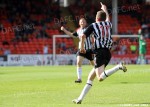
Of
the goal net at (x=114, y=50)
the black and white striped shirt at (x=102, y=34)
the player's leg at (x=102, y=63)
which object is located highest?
the black and white striped shirt at (x=102, y=34)

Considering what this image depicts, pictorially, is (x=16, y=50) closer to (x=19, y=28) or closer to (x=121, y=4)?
(x=19, y=28)

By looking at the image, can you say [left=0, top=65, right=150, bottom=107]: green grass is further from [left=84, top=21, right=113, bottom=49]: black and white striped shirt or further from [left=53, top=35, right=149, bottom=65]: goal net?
[left=53, top=35, right=149, bottom=65]: goal net

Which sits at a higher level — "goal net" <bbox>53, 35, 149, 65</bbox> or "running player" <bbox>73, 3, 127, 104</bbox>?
"running player" <bbox>73, 3, 127, 104</bbox>

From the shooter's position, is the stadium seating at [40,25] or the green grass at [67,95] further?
the stadium seating at [40,25]

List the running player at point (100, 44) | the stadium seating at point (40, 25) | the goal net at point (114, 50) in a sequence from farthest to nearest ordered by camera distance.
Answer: the stadium seating at point (40, 25) → the goal net at point (114, 50) → the running player at point (100, 44)

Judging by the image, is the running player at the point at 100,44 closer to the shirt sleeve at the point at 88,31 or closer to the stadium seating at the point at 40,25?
the shirt sleeve at the point at 88,31

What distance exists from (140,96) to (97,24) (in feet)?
8.60

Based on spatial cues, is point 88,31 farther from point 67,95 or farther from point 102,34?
point 67,95

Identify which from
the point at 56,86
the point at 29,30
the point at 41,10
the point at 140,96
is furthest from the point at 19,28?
the point at 140,96

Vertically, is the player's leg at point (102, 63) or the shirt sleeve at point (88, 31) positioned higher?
the shirt sleeve at point (88, 31)

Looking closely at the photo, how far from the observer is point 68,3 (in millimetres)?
47500

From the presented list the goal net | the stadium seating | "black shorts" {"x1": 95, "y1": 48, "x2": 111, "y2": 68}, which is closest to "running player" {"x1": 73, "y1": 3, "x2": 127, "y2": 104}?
"black shorts" {"x1": 95, "y1": 48, "x2": 111, "y2": 68}

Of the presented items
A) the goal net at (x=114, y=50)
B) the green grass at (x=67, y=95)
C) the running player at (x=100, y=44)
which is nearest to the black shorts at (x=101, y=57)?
the running player at (x=100, y=44)

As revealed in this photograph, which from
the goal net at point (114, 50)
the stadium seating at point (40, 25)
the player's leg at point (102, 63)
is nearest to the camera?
the player's leg at point (102, 63)
